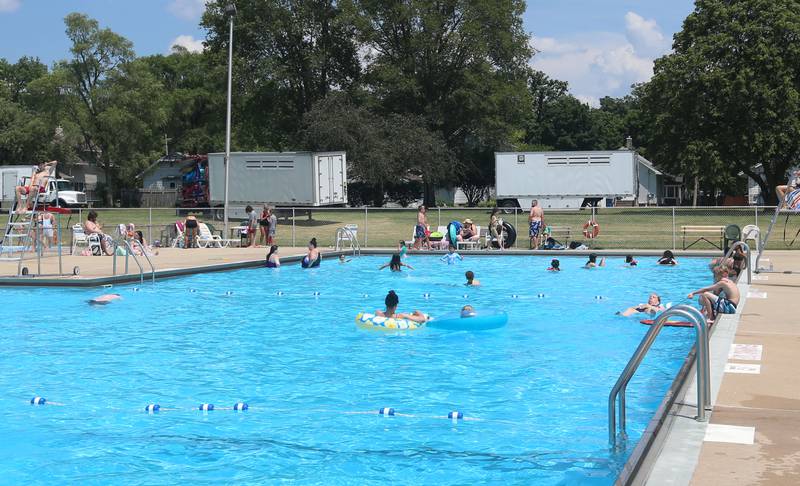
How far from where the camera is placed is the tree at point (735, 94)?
48000 mm

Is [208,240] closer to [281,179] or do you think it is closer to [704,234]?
[281,179]

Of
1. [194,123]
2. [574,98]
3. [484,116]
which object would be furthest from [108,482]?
[574,98]

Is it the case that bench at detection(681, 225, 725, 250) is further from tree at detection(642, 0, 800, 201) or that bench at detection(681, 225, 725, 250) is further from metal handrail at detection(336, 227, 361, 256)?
tree at detection(642, 0, 800, 201)

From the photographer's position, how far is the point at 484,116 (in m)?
59.1

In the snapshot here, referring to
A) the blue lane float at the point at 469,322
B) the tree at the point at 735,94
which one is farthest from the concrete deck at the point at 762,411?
the tree at the point at 735,94

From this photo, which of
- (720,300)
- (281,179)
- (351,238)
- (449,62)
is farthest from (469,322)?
(449,62)

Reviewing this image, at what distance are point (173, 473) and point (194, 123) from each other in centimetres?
7534

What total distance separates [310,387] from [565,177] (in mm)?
37605

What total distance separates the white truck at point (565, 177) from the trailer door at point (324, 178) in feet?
33.3

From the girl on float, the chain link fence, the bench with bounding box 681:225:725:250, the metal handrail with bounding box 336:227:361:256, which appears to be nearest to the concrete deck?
the chain link fence

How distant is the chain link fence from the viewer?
30875 mm

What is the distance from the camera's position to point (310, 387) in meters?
11.4

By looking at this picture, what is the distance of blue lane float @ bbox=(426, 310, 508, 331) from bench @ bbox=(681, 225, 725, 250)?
15679 millimetres

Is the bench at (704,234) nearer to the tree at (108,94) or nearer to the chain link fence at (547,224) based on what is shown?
the chain link fence at (547,224)
